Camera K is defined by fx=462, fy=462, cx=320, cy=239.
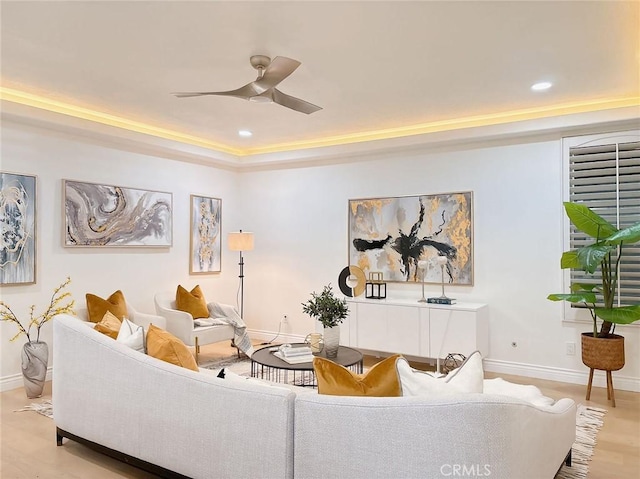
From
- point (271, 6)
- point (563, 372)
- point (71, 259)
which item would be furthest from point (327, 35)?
point (563, 372)

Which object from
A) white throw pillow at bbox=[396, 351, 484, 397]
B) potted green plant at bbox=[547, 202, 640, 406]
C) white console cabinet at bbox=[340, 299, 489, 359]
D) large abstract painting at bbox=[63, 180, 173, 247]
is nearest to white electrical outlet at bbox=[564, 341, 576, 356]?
potted green plant at bbox=[547, 202, 640, 406]

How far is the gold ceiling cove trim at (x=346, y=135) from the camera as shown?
424 centimetres

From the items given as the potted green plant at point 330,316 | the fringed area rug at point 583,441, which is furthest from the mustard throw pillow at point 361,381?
the potted green plant at point 330,316

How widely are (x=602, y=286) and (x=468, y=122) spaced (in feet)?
6.85

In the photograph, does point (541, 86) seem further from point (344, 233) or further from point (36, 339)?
point (36, 339)

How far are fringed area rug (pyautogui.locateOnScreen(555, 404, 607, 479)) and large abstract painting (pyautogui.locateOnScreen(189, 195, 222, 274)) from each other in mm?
4502

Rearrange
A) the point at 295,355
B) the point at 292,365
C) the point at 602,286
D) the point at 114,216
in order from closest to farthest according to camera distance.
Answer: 1. the point at 292,365
2. the point at 295,355
3. the point at 602,286
4. the point at 114,216

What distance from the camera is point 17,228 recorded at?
4.23m

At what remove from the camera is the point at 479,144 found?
5.02 metres

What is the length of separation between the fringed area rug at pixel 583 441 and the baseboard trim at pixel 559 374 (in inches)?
27.8

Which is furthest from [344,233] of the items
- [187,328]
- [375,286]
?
[187,328]

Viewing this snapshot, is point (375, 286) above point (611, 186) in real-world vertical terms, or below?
below

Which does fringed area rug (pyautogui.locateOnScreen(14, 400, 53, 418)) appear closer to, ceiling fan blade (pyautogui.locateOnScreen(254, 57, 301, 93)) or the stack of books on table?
the stack of books on table

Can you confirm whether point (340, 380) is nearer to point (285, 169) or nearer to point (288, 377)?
point (288, 377)
